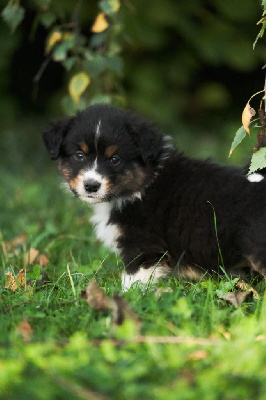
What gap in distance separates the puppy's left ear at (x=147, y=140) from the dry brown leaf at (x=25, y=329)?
152 cm

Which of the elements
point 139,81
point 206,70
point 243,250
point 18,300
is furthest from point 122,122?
point 206,70

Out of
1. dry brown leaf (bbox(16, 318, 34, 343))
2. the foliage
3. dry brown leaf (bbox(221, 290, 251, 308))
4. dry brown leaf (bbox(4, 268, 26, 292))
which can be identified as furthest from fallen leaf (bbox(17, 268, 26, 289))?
the foliage

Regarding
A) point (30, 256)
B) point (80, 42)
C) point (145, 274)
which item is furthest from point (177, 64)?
point (145, 274)

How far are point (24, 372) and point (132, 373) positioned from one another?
0.40 m

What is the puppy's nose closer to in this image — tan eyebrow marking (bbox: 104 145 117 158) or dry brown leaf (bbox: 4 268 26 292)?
tan eyebrow marking (bbox: 104 145 117 158)

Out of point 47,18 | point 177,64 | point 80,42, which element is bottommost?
point 80,42

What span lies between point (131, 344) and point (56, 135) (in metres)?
2.04

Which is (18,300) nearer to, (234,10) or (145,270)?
(145,270)

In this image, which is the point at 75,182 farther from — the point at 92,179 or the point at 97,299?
the point at 97,299

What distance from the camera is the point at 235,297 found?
3.24 metres

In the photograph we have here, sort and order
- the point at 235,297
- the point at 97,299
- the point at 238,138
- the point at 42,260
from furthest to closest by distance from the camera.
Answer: the point at 42,260
the point at 238,138
the point at 235,297
the point at 97,299

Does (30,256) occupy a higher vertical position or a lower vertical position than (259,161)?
higher

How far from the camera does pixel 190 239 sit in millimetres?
3893

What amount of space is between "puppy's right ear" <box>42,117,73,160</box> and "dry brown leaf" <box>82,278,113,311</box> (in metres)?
1.35
